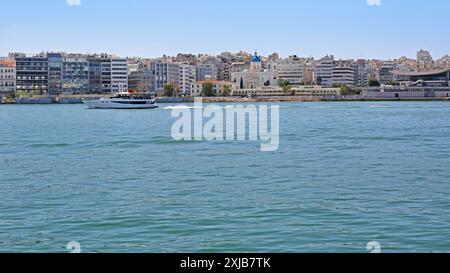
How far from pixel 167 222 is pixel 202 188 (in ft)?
6.23

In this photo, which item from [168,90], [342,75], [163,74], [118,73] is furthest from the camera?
[342,75]

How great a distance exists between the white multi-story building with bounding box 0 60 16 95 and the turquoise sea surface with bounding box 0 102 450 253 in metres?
52.8

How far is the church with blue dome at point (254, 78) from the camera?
73.6m

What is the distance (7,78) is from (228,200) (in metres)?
59.8

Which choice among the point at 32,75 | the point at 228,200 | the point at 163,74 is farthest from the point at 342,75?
the point at 228,200

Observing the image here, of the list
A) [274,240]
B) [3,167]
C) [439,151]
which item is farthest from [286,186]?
[439,151]

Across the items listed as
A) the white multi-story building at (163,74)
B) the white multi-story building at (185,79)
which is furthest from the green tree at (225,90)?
the white multi-story building at (163,74)

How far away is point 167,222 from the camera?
5.12 metres

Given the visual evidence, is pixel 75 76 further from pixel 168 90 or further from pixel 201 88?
pixel 201 88

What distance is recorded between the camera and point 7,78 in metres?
62.7

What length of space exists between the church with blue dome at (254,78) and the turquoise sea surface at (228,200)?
Result: 62.0m

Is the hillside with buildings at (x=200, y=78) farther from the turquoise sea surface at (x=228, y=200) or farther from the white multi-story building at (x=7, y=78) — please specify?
the turquoise sea surface at (x=228, y=200)

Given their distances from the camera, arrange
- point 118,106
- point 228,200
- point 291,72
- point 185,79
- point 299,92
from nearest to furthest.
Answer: point 228,200, point 118,106, point 299,92, point 185,79, point 291,72

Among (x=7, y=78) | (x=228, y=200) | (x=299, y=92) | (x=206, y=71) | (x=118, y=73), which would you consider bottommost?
(x=228, y=200)
